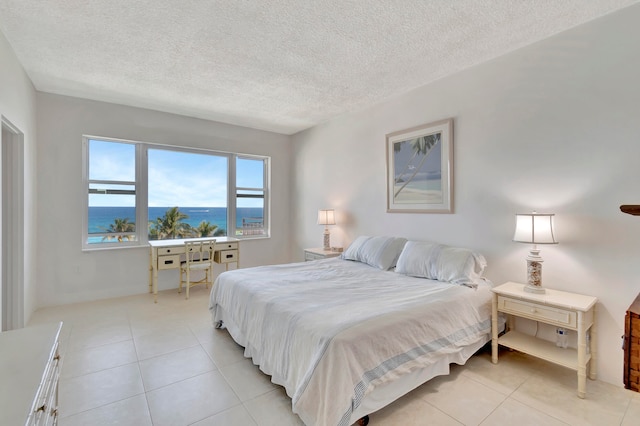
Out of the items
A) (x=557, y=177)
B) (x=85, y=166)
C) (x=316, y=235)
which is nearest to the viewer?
(x=557, y=177)

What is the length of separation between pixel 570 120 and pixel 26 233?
535 centimetres

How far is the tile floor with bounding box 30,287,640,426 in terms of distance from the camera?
1.78m

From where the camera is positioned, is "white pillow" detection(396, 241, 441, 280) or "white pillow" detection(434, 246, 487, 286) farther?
"white pillow" detection(396, 241, 441, 280)

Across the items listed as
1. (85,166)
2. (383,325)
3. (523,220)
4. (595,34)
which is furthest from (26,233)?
(595,34)

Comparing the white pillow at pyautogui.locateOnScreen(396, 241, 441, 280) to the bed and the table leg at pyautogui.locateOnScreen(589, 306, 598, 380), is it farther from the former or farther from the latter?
the table leg at pyautogui.locateOnScreen(589, 306, 598, 380)

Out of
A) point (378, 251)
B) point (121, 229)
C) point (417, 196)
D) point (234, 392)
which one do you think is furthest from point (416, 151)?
point (121, 229)

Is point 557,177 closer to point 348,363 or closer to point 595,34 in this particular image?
point 595,34

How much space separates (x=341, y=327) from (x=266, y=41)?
7.72 ft

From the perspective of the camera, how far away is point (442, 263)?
2.77m

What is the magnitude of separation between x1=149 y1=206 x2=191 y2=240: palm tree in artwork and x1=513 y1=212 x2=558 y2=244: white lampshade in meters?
4.56

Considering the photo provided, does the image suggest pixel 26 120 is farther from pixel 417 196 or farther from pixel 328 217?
pixel 417 196

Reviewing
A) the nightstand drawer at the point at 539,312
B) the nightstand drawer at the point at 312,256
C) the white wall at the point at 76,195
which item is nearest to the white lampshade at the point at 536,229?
the nightstand drawer at the point at 539,312

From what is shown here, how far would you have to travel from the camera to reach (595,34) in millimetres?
2244

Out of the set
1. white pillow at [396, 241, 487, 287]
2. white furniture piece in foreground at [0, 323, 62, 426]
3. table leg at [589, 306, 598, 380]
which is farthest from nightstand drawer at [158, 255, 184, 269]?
table leg at [589, 306, 598, 380]
